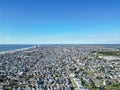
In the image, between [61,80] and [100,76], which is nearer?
[61,80]

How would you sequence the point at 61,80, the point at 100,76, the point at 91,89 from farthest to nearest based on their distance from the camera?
the point at 100,76 → the point at 61,80 → the point at 91,89

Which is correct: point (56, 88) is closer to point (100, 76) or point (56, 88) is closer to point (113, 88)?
point (113, 88)

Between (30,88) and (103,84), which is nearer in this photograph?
(30,88)

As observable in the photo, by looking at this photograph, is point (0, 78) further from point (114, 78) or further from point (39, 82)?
point (114, 78)

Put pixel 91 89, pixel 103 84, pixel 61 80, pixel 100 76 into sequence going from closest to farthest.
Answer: pixel 91 89, pixel 103 84, pixel 61 80, pixel 100 76

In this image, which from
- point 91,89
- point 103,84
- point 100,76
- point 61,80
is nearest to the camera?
point 91,89

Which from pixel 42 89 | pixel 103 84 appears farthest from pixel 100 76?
pixel 42 89

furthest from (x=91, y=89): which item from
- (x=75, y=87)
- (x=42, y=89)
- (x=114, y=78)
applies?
(x=114, y=78)

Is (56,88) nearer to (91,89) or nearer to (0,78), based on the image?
(91,89)
